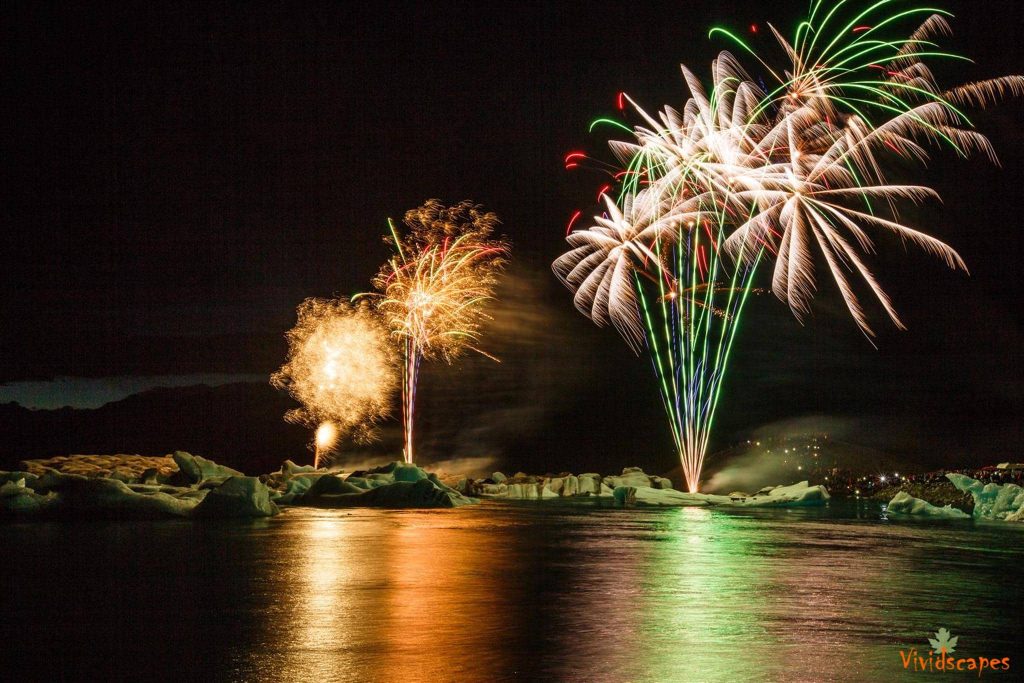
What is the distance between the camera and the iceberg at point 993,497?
4019 centimetres

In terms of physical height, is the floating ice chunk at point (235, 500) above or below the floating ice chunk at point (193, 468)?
below

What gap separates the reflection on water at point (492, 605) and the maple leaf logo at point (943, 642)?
0.13 meters

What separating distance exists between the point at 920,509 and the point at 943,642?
124 ft

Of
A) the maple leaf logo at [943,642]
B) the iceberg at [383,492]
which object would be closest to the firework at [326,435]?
the iceberg at [383,492]

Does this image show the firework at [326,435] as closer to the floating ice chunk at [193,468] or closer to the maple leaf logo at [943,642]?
the floating ice chunk at [193,468]

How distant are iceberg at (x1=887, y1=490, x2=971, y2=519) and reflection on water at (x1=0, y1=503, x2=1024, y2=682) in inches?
704

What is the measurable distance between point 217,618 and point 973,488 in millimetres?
38426

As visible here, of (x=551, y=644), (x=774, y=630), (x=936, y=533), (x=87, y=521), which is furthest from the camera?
(x=87, y=521)

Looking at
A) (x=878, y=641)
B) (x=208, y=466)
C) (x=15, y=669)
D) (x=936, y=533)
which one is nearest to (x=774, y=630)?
(x=878, y=641)

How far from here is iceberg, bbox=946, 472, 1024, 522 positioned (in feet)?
132

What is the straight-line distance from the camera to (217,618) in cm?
1255

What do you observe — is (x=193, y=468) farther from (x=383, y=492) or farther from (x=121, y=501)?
(x=121, y=501)

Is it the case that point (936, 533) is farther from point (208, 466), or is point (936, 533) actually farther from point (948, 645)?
point (208, 466)

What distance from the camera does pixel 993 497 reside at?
41.6 meters
